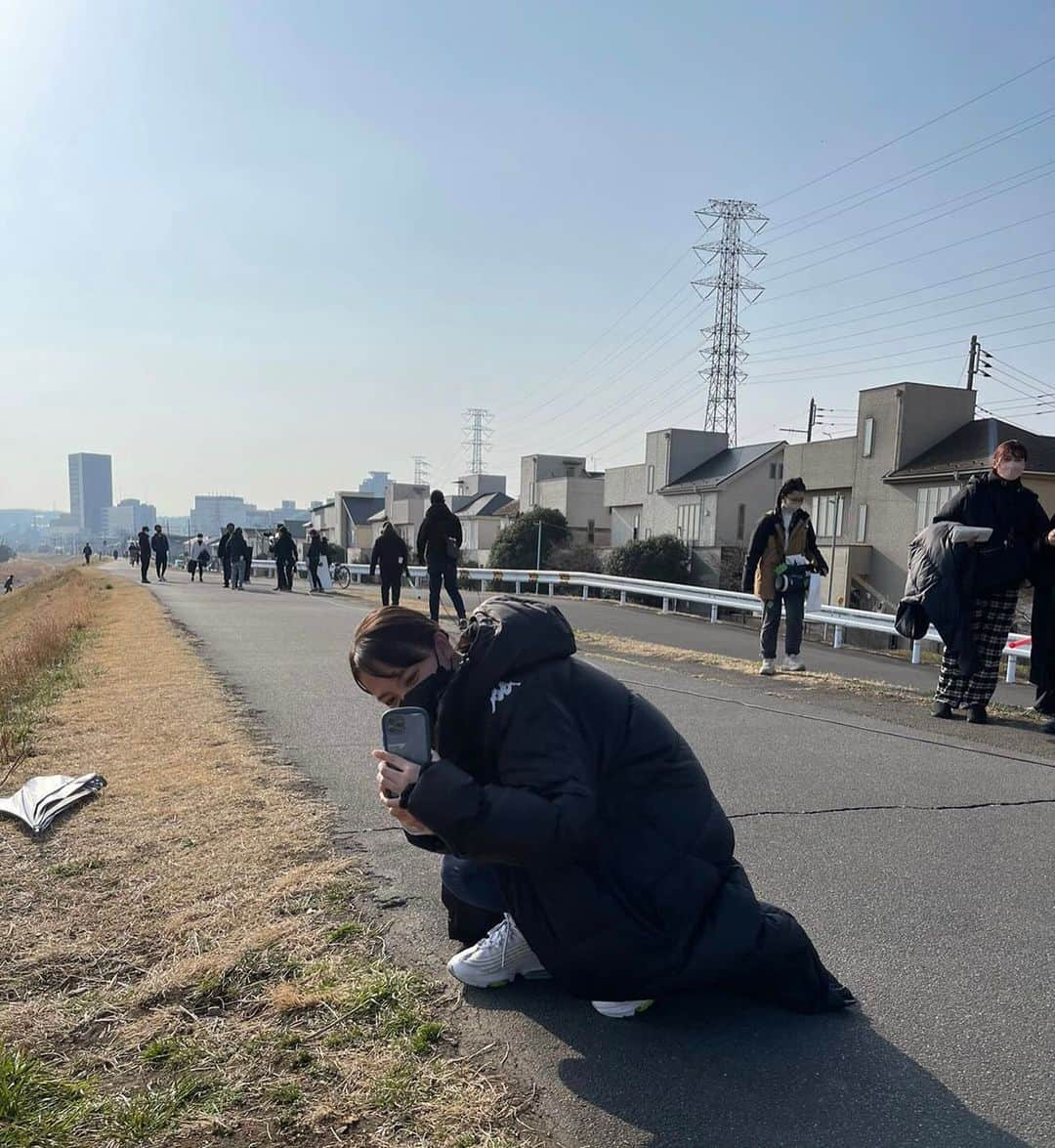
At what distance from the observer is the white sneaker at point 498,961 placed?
2.78 meters

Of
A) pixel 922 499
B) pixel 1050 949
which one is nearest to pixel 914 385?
pixel 922 499

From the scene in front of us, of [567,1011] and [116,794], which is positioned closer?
[567,1011]

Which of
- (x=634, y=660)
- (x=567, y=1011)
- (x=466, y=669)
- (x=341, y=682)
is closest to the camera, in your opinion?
(x=466, y=669)

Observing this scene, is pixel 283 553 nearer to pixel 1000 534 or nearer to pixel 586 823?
pixel 1000 534

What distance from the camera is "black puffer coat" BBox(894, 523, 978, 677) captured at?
22.0 ft

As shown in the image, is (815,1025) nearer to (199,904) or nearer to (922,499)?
A: (199,904)

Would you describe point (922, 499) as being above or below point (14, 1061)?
above

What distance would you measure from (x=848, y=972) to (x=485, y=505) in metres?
70.8

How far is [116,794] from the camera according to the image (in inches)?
193

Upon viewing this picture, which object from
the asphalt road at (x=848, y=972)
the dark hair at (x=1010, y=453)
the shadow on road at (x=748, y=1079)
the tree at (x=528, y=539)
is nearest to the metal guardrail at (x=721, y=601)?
the dark hair at (x=1010, y=453)

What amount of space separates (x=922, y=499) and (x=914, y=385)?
4744 mm

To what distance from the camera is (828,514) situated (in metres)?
39.3

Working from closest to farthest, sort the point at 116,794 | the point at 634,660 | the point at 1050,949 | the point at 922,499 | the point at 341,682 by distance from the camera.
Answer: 1. the point at 1050,949
2. the point at 116,794
3. the point at 341,682
4. the point at 634,660
5. the point at 922,499

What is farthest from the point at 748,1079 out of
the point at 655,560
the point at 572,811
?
the point at 655,560
